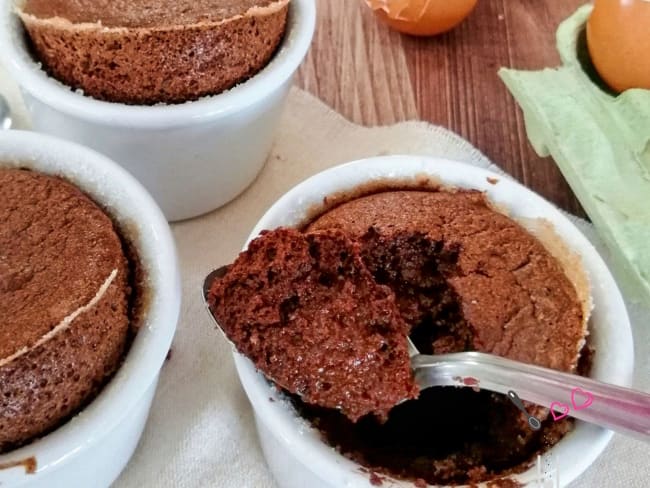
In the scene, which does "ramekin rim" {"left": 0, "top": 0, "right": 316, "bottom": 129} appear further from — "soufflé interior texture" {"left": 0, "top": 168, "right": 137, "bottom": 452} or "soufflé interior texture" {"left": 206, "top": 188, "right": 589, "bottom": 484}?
"soufflé interior texture" {"left": 206, "top": 188, "right": 589, "bottom": 484}

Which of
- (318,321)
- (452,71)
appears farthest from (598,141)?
(318,321)

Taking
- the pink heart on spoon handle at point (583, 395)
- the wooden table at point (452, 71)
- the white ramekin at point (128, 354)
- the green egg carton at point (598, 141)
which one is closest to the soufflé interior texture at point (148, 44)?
the white ramekin at point (128, 354)

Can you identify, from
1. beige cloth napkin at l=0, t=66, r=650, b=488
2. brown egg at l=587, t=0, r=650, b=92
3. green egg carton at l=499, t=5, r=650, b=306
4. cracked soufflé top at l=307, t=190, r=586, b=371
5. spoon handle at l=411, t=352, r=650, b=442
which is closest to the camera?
spoon handle at l=411, t=352, r=650, b=442

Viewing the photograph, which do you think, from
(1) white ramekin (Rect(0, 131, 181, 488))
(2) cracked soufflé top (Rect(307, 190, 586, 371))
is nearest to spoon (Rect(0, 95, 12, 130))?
(1) white ramekin (Rect(0, 131, 181, 488))

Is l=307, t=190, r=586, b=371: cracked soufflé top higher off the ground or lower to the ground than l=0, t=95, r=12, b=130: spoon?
higher

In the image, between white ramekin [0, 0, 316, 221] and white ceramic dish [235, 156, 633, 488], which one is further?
white ramekin [0, 0, 316, 221]

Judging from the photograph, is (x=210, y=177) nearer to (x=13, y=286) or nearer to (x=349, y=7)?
(x=13, y=286)

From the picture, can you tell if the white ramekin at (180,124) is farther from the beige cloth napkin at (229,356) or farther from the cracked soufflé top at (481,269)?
the cracked soufflé top at (481,269)
